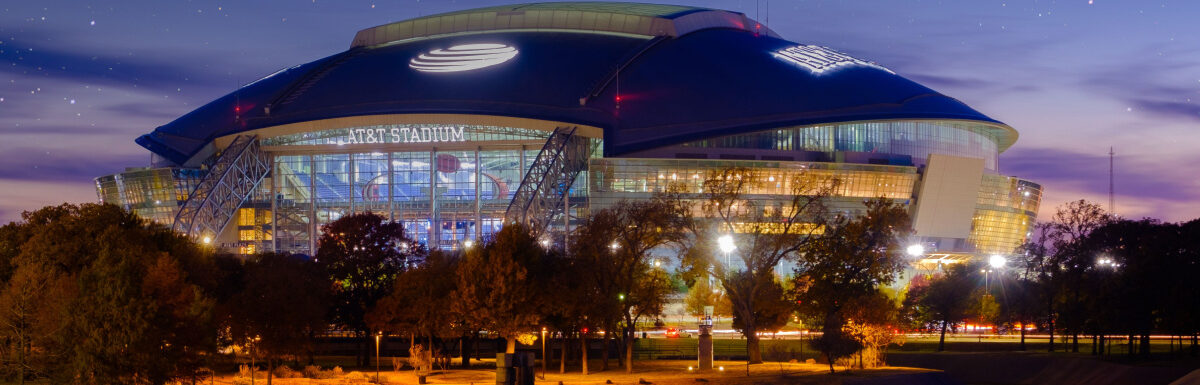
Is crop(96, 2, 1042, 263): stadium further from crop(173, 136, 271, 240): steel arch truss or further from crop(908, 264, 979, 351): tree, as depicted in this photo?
crop(908, 264, 979, 351): tree

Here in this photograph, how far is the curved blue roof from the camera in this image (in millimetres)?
121438

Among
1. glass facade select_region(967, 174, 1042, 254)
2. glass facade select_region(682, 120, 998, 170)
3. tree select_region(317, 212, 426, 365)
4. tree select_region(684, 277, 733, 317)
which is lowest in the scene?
tree select_region(684, 277, 733, 317)

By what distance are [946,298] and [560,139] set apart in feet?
123

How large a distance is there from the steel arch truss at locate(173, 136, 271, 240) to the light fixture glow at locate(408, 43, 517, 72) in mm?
A: 17629

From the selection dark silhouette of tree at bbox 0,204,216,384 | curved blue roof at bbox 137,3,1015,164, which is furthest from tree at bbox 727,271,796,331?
curved blue roof at bbox 137,3,1015,164

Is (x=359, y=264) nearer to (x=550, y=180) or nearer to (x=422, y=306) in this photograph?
(x=422, y=306)

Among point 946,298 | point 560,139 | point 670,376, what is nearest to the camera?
point 670,376

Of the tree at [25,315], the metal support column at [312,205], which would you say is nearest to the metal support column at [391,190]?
the metal support column at [312,205]

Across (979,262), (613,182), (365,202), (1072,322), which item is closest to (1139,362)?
(1072,322)

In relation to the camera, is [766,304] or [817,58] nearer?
[766,304]

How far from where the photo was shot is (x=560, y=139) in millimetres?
121375

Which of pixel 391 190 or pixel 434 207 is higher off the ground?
pixel 391 190

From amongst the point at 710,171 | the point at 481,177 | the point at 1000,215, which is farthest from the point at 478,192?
the point at 1000,215

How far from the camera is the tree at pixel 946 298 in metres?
101
